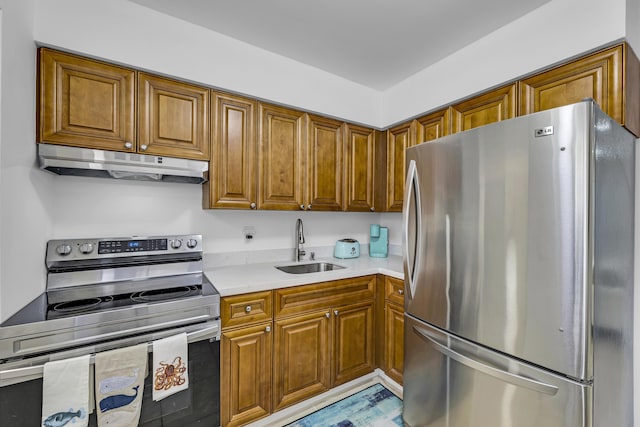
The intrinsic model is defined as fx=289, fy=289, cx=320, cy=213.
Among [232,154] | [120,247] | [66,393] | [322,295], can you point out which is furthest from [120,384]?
[232,154]

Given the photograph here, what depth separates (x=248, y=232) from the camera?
7.65 feet

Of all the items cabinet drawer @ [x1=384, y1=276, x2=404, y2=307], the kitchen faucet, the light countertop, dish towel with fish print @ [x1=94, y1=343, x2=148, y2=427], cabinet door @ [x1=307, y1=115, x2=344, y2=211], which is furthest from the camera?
the kitchen faucet

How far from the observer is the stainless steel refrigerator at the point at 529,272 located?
3.43 feet

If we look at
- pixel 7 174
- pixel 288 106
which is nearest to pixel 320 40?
pixel 288 106

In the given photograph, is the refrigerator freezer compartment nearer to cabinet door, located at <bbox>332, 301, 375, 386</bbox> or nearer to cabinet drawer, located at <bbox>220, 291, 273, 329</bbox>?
cabinet door, located at <bbox>332, 301, 375, 386</bbox>

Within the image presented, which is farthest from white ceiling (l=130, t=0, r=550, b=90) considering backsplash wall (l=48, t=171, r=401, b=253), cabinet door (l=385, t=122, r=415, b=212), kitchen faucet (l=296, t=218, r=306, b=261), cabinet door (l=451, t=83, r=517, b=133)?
kitchen faucet (l=296, t=218, r=306, b=261)

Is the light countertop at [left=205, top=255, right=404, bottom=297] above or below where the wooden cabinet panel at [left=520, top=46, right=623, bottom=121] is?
below

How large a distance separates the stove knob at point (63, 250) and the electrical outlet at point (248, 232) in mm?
1058

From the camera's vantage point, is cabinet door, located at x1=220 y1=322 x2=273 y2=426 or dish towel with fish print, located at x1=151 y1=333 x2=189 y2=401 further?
cabinet door, located at x1=220 y1=322 x2=273 y2=426

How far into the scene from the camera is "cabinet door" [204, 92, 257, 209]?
191 centimetres

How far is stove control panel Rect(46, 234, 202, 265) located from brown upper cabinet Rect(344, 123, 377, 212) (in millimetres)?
1300

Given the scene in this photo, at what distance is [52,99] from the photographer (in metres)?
1.45

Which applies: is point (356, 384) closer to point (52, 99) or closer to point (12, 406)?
point (12, 406)

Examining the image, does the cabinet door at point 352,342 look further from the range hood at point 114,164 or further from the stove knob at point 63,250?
the stove knob at point 63,250
